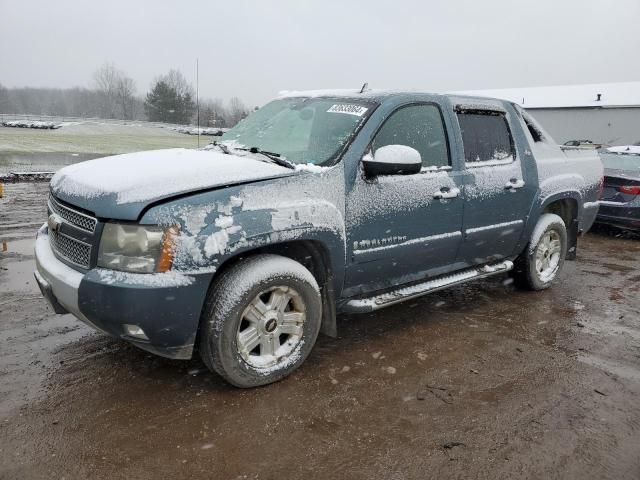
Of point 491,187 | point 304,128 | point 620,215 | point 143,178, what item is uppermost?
point 304,128

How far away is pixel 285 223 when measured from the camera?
10.1 ft

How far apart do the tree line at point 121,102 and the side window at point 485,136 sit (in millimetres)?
47621

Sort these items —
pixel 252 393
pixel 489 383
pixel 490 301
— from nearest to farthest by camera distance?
pixel 252 393 < pixel 489 383 < pixel 490 301

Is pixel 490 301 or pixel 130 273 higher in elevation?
pixel 130 273

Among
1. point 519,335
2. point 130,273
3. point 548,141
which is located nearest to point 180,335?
point 130,273

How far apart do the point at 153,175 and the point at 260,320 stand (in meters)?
1.05

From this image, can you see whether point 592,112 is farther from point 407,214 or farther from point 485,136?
point 407,214

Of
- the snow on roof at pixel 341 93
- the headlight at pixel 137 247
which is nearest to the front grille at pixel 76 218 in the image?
the headlight at pixel 137 247

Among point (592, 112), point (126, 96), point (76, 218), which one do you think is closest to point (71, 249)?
point (76, 218)

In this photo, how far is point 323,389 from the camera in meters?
3.26

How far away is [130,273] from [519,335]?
3.08m

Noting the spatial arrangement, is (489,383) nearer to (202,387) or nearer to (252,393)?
(252,393)

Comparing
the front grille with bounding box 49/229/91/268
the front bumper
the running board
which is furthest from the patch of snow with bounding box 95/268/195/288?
the running board

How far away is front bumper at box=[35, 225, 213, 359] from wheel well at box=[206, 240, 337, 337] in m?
0.48
